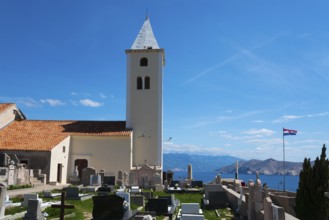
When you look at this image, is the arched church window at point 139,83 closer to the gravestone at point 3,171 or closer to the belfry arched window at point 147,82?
the belfry arched window at point 147,82

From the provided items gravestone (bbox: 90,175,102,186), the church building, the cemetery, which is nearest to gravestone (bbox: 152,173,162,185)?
the church building

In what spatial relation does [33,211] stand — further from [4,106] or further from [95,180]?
[4,106]

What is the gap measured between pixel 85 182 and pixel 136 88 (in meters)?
13.0

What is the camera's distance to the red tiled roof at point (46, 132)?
3291 cm

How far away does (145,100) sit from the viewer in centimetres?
3838

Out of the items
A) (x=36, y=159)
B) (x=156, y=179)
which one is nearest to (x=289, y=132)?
(x=156, y=179)

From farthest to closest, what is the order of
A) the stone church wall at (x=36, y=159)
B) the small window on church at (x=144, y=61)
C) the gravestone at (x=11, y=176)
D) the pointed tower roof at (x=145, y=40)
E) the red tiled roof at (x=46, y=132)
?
1. the pointed tower roof at (x=145, y=40)
2. the small window on church at (x=144, y=61)
3. the red tiled roof at (x=46, y=132)
4. the stone church wall at (x=36, y=159)
5. the gravestone at (x=11, y=176)

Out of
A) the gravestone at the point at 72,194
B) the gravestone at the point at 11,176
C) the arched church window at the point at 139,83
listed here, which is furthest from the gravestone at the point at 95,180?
the arched church window at the point at 139,83

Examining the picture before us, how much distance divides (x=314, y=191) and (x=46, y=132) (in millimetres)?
28682

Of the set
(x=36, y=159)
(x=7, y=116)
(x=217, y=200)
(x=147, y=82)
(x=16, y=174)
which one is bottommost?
(x=217, y=200)

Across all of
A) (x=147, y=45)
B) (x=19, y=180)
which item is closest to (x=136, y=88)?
(x=147, y=45)

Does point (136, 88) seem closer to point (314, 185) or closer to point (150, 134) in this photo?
point (150, 134)

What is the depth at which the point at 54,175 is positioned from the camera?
106 ft

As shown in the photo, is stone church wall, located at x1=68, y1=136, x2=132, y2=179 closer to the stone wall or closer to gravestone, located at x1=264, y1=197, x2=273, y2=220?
the stone wall
